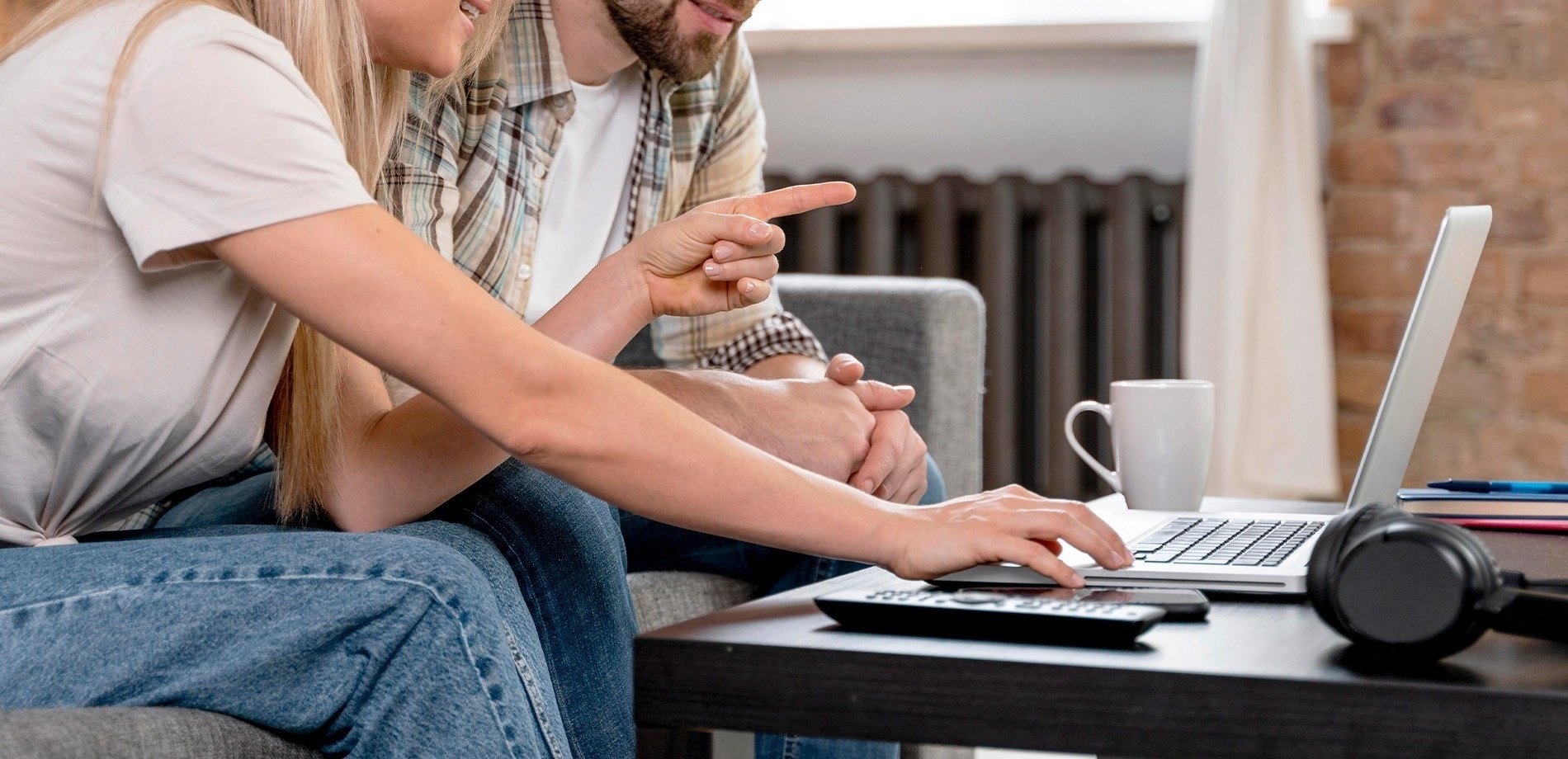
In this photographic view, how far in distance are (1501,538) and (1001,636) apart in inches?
16.8

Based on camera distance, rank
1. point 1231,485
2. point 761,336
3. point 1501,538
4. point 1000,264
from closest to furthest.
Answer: point 1501,538 → point 761,336 → point 1231,485 → point 1000,264

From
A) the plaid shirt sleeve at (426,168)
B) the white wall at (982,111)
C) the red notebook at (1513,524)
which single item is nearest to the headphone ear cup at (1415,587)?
the red notebook at (1513,524)

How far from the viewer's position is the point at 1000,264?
97.9 inches

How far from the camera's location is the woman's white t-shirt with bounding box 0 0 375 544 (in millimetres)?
732

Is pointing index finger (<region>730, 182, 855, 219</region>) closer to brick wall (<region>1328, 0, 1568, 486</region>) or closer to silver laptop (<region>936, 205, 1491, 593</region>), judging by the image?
silver laptop (<region>936, 205, 1491, 593</region>)

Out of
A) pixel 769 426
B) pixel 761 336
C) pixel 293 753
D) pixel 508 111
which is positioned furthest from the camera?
pixel 761 336

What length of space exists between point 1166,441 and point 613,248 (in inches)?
24.8

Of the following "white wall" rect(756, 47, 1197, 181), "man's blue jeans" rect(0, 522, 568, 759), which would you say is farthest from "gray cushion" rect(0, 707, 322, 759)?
"white wall" rect(756, 47, 1197, 181)

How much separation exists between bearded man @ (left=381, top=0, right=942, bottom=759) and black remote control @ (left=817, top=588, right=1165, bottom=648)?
0.16 metres

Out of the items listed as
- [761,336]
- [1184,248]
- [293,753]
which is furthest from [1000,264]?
[293,753]

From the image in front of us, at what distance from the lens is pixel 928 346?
1.63m

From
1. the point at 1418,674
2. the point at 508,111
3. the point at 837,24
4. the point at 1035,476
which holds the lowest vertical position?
the point at 1035,476

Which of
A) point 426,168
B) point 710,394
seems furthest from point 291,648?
point 426,168

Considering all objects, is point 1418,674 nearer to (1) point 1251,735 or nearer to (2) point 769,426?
(1) point 1251,735
